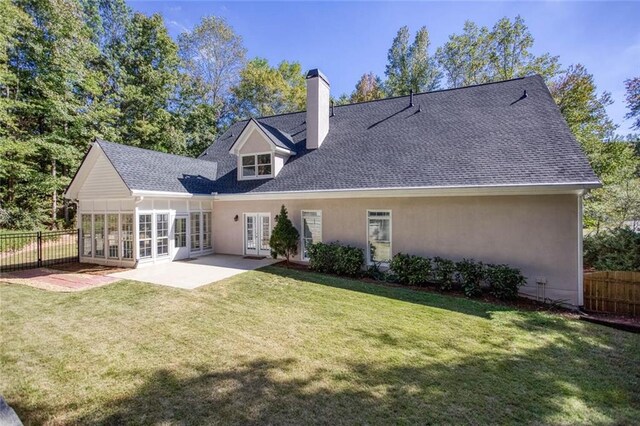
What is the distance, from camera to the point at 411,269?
30.5ft

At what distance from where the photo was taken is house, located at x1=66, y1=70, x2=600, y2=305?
8.34 metres

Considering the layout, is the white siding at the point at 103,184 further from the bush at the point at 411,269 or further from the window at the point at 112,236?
the bush at the point at 411,269

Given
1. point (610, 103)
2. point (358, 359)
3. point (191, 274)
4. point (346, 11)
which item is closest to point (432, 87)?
point (610, 103)

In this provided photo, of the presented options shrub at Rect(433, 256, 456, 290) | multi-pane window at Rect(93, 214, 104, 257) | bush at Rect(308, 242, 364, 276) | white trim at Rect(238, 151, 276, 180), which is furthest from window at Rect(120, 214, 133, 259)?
shrub at Rect(433, 256, 456, 290)

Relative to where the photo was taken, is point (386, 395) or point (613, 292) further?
point (613, 292)

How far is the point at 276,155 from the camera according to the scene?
1359cm

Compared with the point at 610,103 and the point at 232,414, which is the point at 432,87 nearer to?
the point at 610,103

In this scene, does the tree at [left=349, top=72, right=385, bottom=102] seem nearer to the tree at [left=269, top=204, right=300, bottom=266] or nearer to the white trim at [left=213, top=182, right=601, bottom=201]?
the white trim at [left=213, top=182, right=601, bottom=201]

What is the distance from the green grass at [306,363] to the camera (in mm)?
3461

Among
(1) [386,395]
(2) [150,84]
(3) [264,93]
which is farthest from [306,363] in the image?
(2) [150,84]

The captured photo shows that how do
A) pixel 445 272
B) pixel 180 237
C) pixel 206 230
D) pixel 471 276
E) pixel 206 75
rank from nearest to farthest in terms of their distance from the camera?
pixel 471 276 < pixel 445 272 < pixel 180 237 < pixel 206 230 < pixel 206 75

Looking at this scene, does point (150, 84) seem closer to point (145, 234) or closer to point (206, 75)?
point (206, 75)

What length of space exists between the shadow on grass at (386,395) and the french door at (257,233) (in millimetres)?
8841

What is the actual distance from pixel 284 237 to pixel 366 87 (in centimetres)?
2354
